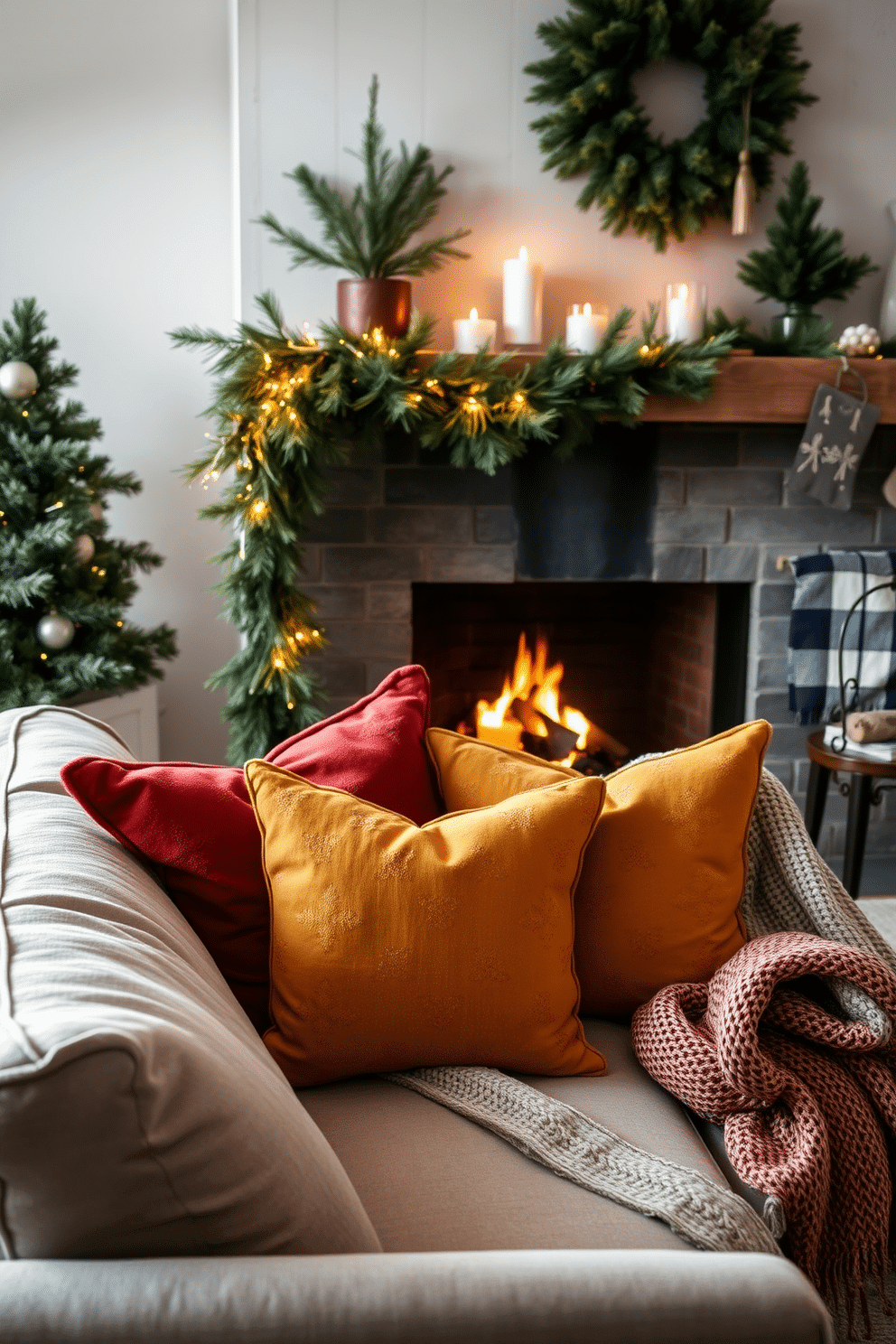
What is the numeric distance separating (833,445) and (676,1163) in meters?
1.95

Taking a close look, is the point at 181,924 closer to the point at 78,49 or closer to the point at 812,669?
the point at 812,669

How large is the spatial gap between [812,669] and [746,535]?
1.20 feet

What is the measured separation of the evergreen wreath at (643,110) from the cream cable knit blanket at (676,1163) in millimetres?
1624

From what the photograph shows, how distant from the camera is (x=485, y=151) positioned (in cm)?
245

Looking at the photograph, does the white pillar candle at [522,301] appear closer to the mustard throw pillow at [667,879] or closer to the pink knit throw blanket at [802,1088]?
the mustard throw pillow at [667,879]

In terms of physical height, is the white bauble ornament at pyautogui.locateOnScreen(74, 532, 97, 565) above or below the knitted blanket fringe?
above

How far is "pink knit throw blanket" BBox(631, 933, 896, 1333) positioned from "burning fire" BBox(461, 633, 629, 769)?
171cm

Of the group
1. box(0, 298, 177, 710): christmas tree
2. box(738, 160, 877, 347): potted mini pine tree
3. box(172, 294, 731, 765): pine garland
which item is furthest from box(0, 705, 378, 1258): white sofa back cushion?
box(738, 160, 877, 347): potted mini pine tree

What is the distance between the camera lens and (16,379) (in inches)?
92.0

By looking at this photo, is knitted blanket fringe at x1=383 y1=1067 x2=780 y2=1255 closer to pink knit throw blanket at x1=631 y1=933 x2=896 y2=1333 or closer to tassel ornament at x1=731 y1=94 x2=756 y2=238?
pink knit throw blanket at x1=631 y1=933 x2=896 y2=1333

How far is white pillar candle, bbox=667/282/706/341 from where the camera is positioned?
242cm

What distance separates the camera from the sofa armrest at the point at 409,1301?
0.58 metres

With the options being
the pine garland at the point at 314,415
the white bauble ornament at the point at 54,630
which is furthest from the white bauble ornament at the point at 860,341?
the white bauble ornament at the point at 54,630

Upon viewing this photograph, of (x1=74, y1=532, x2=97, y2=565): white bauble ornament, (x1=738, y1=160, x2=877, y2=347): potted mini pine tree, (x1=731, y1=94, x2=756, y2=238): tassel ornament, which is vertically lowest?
(x1=74, y1=532, x2=97, y2=565): white bauble ornament
